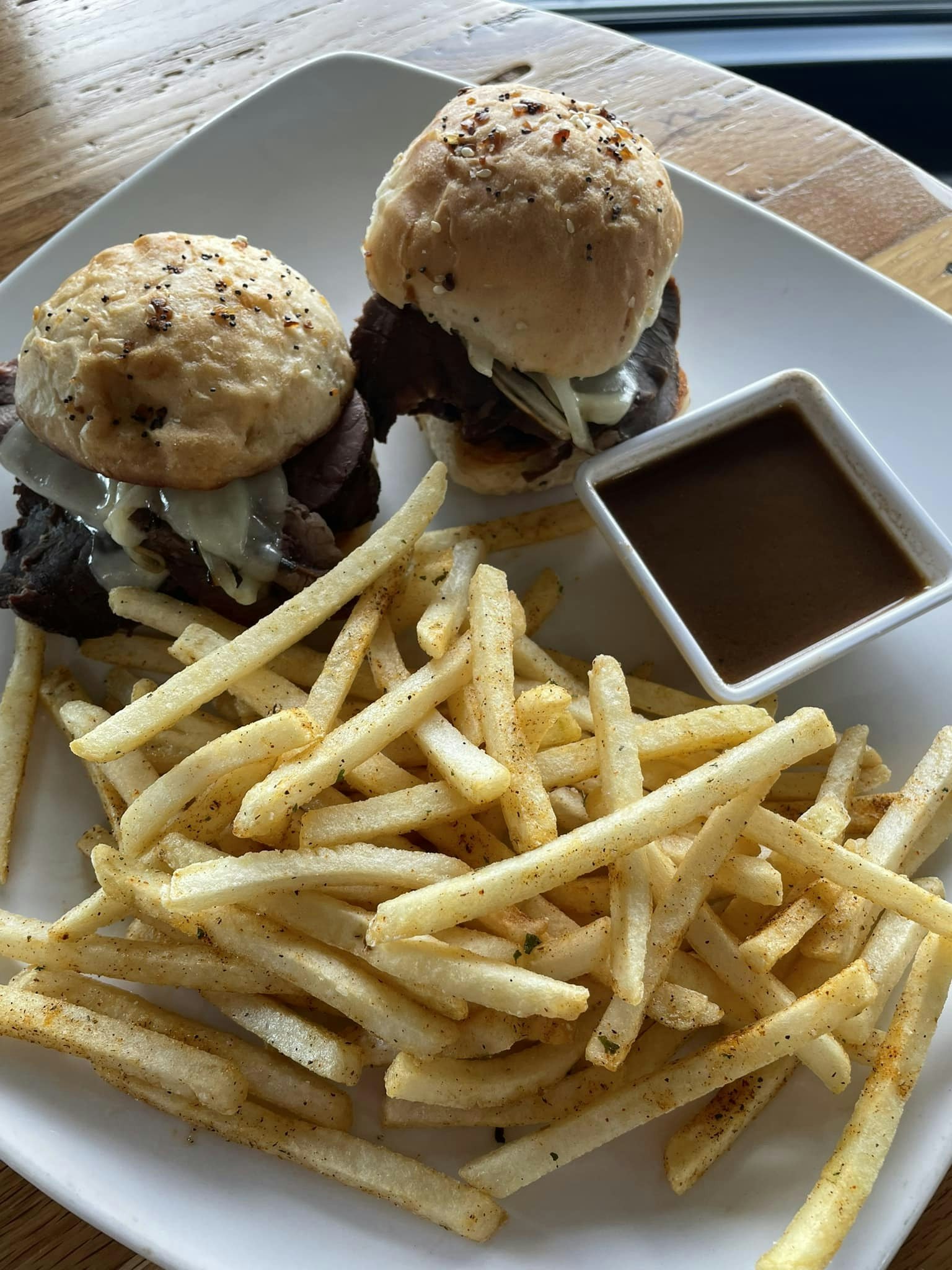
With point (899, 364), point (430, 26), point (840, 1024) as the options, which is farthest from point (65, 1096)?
point (430, 26)

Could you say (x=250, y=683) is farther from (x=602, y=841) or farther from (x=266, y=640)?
(x=602, y=841)

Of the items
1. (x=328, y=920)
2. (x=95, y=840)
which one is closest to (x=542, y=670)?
(x=328, y=920)

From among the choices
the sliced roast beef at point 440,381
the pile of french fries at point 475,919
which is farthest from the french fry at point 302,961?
the sliced roast beef at point 440,381

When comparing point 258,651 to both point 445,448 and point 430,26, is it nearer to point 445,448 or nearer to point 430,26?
point 445,448

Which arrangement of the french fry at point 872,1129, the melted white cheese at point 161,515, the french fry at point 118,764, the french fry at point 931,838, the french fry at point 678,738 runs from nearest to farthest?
the french fry at point 872,1129 → the french fry at point 678,738 → the french fry at point 118,764 → the french fry at point 931,838 → the melted white cheese at point 161,515

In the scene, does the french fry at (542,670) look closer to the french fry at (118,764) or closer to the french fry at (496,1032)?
the french fry at (496,1032)

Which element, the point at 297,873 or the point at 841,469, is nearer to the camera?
the point at 297,873

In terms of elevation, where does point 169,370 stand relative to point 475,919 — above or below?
above
